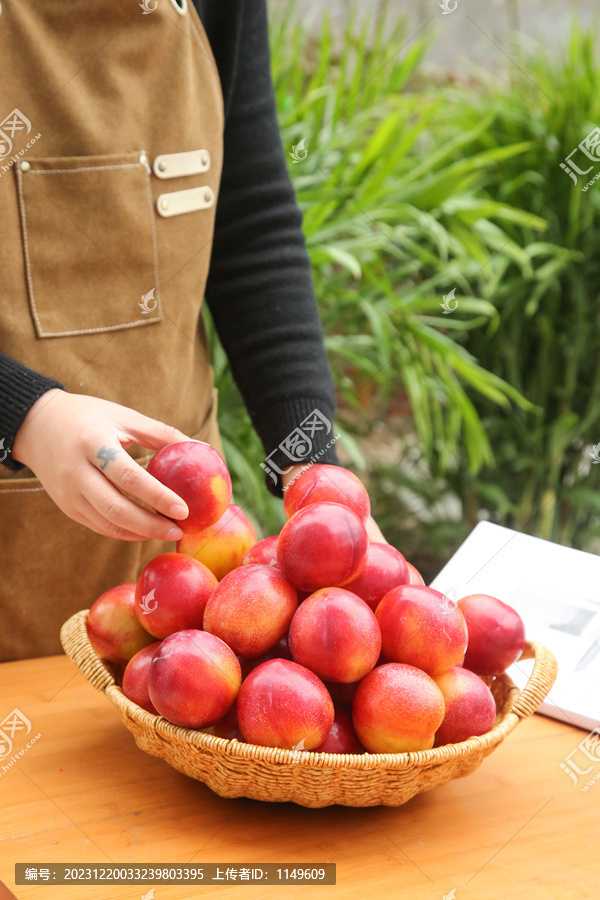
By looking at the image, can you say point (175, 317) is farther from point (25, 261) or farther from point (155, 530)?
point (155, 530)

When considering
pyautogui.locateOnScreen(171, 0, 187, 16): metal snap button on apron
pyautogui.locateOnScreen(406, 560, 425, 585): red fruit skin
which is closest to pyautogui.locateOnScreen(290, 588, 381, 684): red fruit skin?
pyautogui.locateOnScreen(406, 560, 425, 585): red fruit skin

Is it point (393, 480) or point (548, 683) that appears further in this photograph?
point (393, 480)

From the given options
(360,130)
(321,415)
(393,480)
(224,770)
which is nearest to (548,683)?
(224,770)

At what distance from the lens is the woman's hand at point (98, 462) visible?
2.35ft

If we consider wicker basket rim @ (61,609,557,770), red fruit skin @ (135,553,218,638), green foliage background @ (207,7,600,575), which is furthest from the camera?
green foliage background @ (207,7,600,575)

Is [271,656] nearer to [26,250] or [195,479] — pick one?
[195,479]

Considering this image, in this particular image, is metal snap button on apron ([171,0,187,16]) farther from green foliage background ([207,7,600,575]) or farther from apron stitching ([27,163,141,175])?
green foliage background ([207,7,600,575])

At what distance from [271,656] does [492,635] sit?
0.69 feet

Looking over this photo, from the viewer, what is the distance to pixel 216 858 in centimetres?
64

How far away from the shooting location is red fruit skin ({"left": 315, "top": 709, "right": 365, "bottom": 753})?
662 millimetres

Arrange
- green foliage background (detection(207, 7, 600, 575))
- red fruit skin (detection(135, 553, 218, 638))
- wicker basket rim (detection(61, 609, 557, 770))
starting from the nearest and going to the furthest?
wicker basket rim (detection(61, 609, 557, 770))
red fruit skin (detection(135, 553, 218, 638))
green foliage background (detection(207, 7, 600, 575))

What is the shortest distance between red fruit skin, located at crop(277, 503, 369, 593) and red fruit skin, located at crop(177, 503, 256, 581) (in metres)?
0.10

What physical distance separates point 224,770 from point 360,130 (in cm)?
210

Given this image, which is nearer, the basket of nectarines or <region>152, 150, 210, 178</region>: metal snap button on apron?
the basket of nectarines
